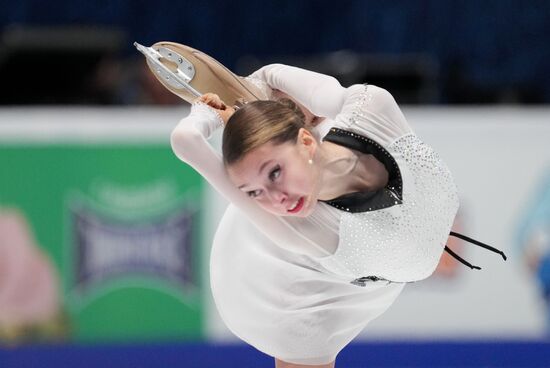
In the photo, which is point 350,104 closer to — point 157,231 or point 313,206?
point 313,206

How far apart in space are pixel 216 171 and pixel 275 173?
0.13 metres

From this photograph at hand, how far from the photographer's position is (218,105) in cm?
271

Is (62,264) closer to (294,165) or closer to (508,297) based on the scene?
(508,297)

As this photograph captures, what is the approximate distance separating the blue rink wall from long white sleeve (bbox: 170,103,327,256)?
1.55m

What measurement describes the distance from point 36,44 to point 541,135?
2.34m

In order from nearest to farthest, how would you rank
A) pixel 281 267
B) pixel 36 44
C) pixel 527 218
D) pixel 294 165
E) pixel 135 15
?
pixel 294 165
pixel 281 267
pixel 527 218
pixel 36 44
pixel 135 15

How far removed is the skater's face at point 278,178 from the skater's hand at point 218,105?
20 cm

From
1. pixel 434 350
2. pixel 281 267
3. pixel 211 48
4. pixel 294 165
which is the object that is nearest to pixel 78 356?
pixel 434 350

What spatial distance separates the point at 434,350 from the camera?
14.1 feet

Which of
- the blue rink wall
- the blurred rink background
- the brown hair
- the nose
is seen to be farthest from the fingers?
the blurred rink background

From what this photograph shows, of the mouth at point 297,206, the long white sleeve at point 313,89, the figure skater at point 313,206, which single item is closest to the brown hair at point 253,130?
the figure skater at point 313,206

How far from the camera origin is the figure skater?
8.29 ft

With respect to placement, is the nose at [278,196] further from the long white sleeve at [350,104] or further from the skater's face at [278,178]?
the long white sleeve at [350,104]

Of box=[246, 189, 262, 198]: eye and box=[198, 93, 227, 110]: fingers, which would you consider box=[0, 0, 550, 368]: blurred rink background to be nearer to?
box=[198, 93, 227, 110]: fingers
